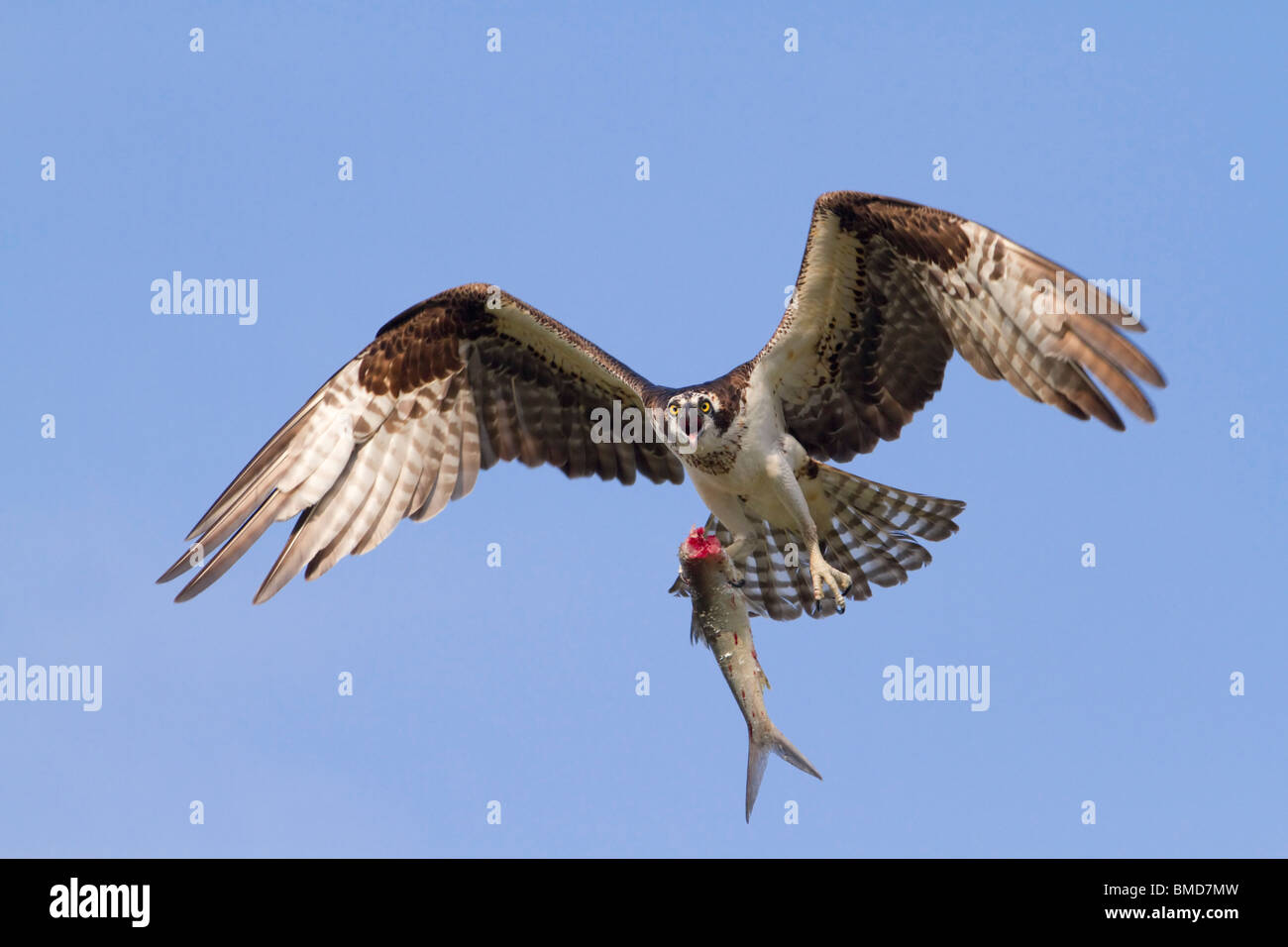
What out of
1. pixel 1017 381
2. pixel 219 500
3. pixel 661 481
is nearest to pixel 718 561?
pixel 1017 381

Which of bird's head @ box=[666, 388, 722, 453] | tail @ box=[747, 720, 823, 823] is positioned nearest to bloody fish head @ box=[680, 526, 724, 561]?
tail @ box=[747, 720, 823, 823]

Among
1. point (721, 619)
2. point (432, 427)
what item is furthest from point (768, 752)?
point (432, 427)

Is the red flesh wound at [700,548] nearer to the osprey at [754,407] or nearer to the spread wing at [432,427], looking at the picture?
the osprey at [754,407]

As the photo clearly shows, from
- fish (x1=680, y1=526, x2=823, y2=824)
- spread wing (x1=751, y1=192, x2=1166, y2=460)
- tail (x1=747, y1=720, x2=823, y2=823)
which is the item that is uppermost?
spread wing (x1=751, y1=192, x2=1166, y2=460)

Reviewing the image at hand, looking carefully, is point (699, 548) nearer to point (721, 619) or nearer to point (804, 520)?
point (721, 619)

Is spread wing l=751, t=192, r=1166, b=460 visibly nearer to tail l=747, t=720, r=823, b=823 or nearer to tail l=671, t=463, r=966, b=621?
tail l=671, t=463, r=966, b=621

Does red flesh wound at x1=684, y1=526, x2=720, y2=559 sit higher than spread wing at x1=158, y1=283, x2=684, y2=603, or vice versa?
spread wing at x1=158, y1=283, x2=684, y2=603

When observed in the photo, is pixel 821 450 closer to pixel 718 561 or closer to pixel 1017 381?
pixel 1017 381
